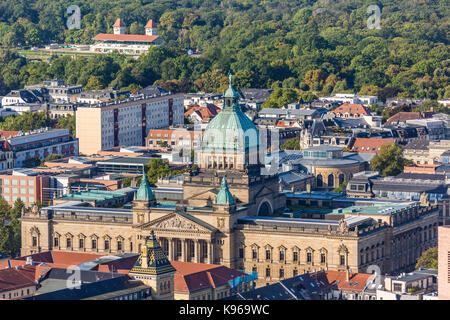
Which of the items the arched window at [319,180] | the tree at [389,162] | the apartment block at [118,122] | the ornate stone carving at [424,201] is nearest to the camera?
the ornate stone carving at [424,201]

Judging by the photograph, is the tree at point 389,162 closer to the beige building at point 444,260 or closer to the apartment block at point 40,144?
the apartment block at point 40,144

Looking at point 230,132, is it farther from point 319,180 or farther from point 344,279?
point 319,180

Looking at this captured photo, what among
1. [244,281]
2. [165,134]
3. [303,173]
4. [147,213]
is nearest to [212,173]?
[147,213]

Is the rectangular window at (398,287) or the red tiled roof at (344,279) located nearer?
the rectangular window at (398,287)

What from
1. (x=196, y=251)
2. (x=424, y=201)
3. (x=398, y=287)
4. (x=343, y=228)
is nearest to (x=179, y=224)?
(x=196, y=251)

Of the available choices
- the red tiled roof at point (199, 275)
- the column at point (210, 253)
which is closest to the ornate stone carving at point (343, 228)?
the red tiled roof at point (199, 275)
